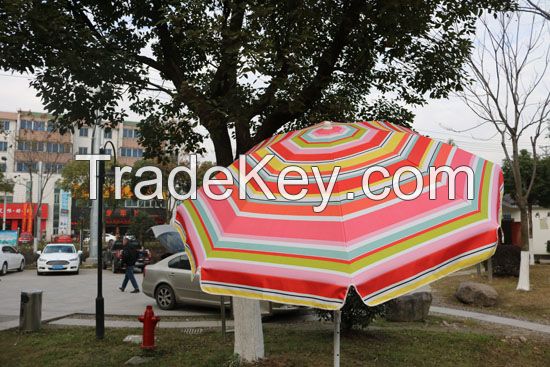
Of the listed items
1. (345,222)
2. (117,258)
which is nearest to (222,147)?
(345,222)

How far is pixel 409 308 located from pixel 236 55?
21.9 feet

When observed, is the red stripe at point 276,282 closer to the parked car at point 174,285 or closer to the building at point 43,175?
the parked car at point 174,285

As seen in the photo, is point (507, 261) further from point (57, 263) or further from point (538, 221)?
point (538, 221)

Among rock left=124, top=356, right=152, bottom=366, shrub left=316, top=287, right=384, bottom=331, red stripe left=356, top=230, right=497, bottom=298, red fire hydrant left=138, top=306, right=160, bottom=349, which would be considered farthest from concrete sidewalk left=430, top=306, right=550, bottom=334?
red stripe left=356, top=230, right=497, bottom=298

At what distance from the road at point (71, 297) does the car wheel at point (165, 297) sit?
0.17m

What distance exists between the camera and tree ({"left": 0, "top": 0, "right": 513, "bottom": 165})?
6434 millimetres

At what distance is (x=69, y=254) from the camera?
22.4 m

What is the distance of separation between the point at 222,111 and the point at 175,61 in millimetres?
2342

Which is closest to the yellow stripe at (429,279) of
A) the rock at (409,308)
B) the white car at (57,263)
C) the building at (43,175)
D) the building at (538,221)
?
the rock at (409,308)

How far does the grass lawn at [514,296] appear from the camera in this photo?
11.6m

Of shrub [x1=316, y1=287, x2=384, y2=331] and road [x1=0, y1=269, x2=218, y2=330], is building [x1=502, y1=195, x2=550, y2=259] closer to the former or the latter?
road [x1=0, y1=269, x2=218, y2=330]

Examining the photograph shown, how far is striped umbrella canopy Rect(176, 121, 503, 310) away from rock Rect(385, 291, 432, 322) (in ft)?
22.1

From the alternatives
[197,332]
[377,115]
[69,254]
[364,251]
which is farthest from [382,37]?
[69,254]

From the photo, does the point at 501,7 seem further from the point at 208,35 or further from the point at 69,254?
the point at 69,254
